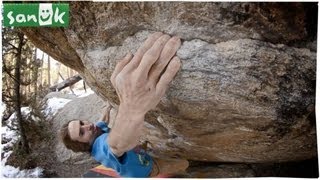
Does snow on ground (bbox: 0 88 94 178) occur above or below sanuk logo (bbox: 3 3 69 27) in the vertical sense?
below

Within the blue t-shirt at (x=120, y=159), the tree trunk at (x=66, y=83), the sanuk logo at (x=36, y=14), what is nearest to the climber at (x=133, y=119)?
the blue t-shirt at (x=120, y=159)

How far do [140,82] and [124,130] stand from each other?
0.15 metres

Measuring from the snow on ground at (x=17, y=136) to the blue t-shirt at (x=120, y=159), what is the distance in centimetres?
12

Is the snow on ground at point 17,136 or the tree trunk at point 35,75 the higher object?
the tree trunk at point 35,75

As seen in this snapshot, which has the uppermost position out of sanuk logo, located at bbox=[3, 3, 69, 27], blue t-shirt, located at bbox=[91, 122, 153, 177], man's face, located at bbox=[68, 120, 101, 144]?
sanuk logo, located at bbox=[3, 3, 69, 27]

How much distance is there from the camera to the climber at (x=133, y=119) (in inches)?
56.7

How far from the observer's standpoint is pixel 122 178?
149 centimetres

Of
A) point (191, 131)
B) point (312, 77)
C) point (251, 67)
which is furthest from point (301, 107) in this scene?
point (191, 131)

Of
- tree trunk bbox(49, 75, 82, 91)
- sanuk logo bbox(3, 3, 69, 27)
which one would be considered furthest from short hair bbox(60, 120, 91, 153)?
sanuk logo bbox(3, 3, 69, 27)

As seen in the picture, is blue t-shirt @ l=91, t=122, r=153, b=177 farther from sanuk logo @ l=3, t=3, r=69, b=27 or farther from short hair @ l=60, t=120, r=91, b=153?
sanuk logo @ l=3, t=3, r=69, b=27

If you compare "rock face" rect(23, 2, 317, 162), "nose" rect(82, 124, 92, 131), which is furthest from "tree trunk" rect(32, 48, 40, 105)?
"nose" rect(82, 124, 92, 131)

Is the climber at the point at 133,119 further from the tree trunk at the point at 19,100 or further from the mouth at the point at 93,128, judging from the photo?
the tree trunk at the point at 19,100

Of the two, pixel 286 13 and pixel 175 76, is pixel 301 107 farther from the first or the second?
pixel 175 76

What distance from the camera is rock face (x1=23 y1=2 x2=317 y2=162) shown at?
1.42 m
